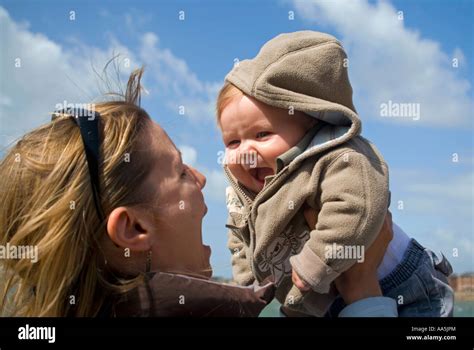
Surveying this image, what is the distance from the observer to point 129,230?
6.64 feet

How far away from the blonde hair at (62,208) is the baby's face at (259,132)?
55cm

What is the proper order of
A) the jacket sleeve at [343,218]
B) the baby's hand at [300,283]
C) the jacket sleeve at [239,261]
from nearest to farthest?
the jacket sleeve at [343,218]
the baby's hand at [300,283]
the jacket sleeve at [239,261]

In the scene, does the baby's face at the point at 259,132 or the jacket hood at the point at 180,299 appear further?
the baby's face at the point at 259,132

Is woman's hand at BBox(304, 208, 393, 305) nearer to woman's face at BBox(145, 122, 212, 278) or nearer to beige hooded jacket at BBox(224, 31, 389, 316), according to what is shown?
beige hooded jacket at BBox(224, 31, 389, 316)

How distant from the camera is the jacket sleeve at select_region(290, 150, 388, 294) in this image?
2.24 m

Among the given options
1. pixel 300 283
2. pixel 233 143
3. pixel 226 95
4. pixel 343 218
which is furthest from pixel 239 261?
pixel 226 95

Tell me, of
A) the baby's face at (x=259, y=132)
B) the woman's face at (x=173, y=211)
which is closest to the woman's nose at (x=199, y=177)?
the woman's face at (x=173, y=211)

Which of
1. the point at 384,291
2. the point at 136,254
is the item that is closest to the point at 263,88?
the point at 136,254

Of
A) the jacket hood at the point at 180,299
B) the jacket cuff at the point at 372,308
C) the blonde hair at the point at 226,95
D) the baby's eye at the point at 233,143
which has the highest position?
the blonde hair at the point at 226,95

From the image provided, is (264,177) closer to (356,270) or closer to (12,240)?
(356,270)

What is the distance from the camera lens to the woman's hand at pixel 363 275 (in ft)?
7.84

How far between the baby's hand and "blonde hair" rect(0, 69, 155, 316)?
2.52ft

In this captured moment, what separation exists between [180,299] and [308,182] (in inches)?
29.6

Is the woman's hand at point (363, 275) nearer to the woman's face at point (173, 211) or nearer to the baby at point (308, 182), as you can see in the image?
the baby at point (308, 182)
